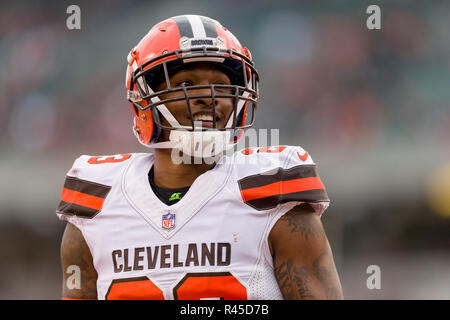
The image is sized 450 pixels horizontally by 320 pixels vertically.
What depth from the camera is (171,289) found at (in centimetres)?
136

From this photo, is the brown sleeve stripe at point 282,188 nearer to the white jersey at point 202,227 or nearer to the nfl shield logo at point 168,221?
the white jersey at point 202,227

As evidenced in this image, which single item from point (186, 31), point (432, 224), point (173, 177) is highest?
point (186, 31)

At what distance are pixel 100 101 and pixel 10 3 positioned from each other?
1493 mm

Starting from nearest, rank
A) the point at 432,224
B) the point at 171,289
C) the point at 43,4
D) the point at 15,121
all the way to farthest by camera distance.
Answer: the point at 171,289 < the point at 432,224 < the point at 15,121 < the point at 43,4

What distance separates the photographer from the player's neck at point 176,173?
1556mm

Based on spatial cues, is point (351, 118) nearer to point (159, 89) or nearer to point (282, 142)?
point (282, 142)

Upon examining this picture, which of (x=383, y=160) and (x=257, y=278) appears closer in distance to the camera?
(x=257, y=278)

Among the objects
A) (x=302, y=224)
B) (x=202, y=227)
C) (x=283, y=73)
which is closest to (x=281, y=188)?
(x=302, y=224)

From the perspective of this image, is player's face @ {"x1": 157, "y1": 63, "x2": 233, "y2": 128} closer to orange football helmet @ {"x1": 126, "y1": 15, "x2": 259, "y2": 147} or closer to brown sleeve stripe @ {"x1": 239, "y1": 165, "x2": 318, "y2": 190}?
orange football helmet @ {"x1": 126, "y1": 15, "x2": 259, "y2": 147}

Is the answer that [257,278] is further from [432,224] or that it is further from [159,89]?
[432,224]

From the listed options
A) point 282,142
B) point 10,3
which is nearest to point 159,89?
point 282,142

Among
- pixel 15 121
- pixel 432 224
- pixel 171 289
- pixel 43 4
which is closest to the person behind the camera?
pixel 171 289

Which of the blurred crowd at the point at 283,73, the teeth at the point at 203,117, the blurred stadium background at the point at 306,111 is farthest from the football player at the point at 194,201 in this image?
the blurred crowd at the point at 283,73

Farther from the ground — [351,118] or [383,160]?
[351,118]
